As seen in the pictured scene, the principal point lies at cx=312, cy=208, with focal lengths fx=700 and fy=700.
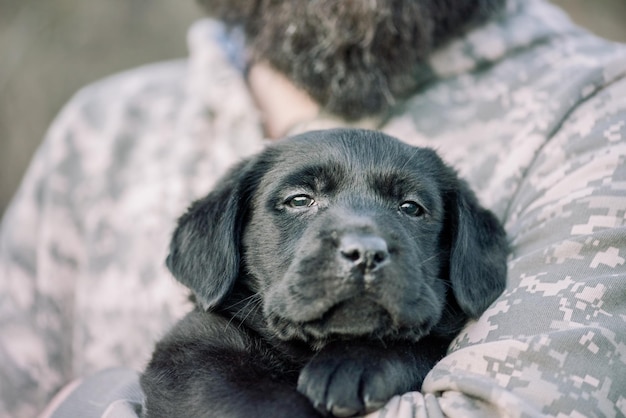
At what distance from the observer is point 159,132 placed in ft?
11.9

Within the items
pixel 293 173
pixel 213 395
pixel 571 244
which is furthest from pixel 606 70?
pixel 213 395

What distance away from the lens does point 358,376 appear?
1.91 metres

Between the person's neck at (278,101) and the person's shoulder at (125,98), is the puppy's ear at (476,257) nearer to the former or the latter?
the person's neck at (278,101)

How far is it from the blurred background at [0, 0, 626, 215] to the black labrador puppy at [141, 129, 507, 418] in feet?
16.8

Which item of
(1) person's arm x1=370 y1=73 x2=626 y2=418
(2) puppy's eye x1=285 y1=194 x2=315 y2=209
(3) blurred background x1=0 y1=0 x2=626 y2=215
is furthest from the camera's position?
(3) blurred background x1=0 y1=0 x2=626 y2=215

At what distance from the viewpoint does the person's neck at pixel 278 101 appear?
11.0 ft

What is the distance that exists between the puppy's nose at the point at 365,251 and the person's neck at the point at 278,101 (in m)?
1.41

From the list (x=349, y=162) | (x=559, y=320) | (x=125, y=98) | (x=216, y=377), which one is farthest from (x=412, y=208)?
(x=125, y=98)

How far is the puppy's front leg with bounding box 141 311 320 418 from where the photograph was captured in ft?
6.21

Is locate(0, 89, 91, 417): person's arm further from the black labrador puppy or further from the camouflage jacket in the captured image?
the black labrador puppy

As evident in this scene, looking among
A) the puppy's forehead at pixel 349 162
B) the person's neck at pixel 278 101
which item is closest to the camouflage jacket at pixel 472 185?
the person's neck at pixel 278 101

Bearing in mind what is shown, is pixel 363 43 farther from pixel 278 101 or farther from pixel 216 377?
pixel 216 377

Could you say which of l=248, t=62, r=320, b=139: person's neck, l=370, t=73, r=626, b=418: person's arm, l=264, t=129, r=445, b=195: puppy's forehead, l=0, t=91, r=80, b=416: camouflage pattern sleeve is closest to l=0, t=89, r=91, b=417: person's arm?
l=0, t=91, r=80, b=416: camouflage pattern sleeve

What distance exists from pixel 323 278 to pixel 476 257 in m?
0.62
